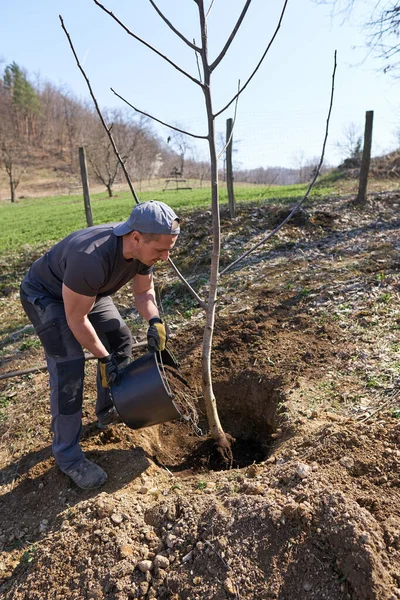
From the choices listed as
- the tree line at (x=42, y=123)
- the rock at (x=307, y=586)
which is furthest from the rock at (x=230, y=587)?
the tree line at (x=42, y=123)

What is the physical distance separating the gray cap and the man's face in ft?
0.13

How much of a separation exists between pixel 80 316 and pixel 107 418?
1.09 m

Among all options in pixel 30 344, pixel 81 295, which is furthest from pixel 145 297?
pixel 30 344

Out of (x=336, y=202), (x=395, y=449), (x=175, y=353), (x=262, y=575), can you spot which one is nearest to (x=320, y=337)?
(x=175, y=353)

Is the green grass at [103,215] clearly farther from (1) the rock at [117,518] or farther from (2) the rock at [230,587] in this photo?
(2) the rock at [230,587]

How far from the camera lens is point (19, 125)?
219 feet

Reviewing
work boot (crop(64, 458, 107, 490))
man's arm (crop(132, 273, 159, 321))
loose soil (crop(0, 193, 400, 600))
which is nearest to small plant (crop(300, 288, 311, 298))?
loose soil (crop(0, 193, 400, 600))

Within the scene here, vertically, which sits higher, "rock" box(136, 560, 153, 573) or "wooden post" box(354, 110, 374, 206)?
"wooden post" box(354, 110, 374, 206)

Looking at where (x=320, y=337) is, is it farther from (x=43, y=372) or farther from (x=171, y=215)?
(x=43, y=372)

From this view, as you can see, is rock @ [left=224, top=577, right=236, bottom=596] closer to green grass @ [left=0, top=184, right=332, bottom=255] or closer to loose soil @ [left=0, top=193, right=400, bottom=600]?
loose soil @ [left=0, top=193, right=400, bottom=600]

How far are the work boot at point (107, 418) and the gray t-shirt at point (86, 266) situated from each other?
0.96 m

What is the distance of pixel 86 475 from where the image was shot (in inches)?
98.2

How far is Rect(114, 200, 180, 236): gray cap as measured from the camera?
2.10 meters

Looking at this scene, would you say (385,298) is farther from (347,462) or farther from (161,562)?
(161,562)
